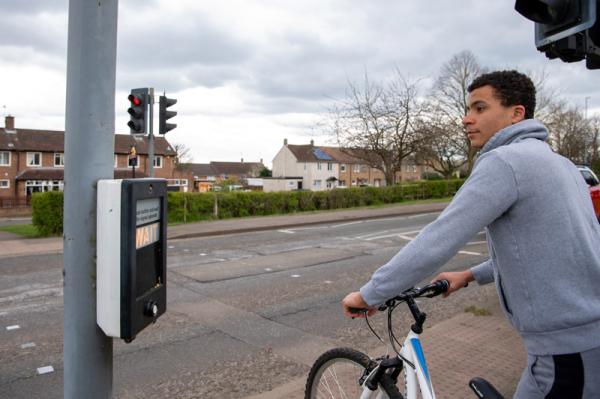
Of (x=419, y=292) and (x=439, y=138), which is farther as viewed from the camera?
(x=439, y=138)

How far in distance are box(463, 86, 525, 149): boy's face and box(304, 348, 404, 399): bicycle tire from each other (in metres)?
1.17

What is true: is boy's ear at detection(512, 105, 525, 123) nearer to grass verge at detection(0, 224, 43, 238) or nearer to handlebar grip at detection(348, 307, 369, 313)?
handlebar grip at detection(348, 307, 369, 313)

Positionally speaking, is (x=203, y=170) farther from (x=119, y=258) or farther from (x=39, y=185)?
(x=119, y=258)

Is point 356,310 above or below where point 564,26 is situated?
below

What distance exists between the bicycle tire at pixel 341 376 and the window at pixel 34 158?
55.6 m

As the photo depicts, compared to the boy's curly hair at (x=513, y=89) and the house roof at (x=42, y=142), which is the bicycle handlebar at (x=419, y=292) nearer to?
the boy's curly hair at (x=513, y=89)

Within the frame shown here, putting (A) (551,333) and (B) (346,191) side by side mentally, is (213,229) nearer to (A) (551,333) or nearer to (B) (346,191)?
(B) (346,191)

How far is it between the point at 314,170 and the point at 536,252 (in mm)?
78785

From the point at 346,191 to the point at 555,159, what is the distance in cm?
2588

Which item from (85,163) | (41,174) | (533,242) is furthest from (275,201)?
(41,174)

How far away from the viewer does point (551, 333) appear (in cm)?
174

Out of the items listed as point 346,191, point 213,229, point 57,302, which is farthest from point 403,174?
point 57,302

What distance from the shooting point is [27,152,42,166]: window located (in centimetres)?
5091

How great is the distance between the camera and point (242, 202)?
2255cm
